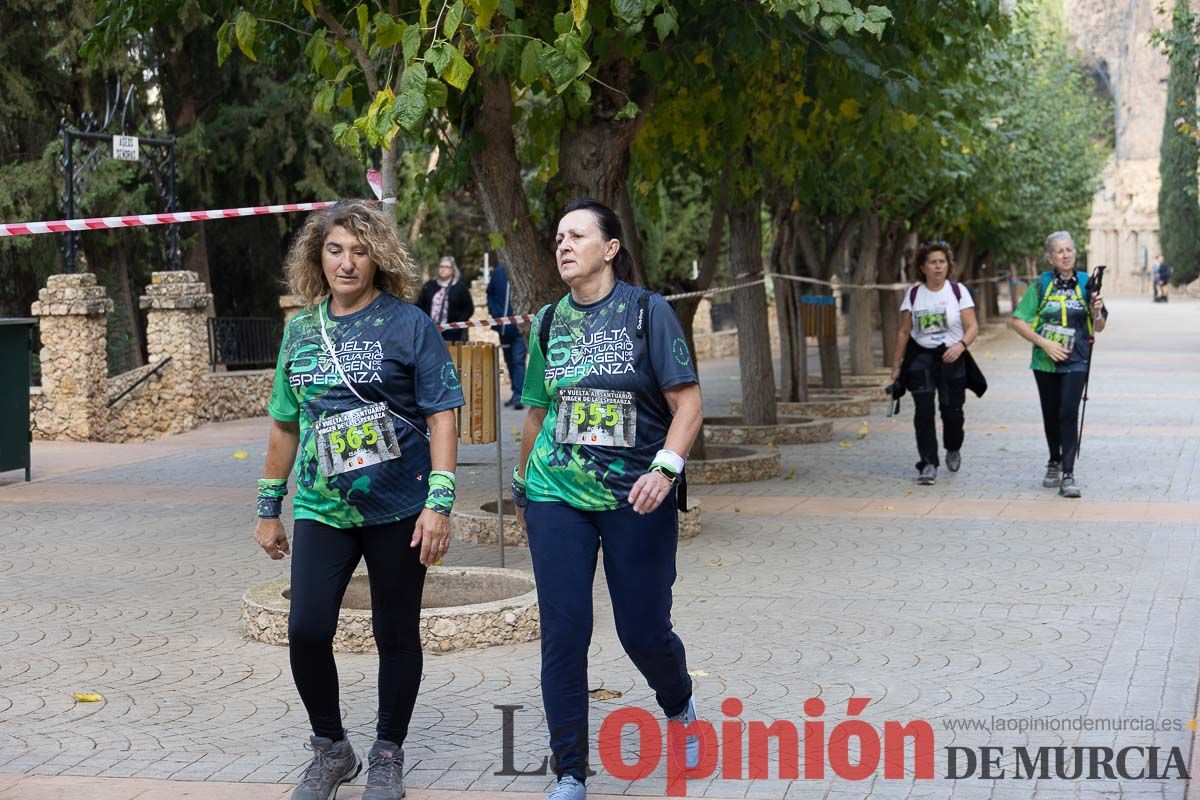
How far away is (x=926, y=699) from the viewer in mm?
5828

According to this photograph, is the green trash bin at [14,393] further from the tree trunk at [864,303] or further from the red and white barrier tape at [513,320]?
the tree trunk at [864,303]

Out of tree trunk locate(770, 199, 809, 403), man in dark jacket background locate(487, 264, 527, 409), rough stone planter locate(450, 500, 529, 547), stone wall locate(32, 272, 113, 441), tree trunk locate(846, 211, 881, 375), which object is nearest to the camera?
rough stone planter locate(450, 500, 529, 547)

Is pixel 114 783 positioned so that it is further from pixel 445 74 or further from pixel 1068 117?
pixel 1068 117

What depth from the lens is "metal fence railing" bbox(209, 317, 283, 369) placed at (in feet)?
69.2

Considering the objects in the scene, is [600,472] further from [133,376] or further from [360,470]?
[133,376]

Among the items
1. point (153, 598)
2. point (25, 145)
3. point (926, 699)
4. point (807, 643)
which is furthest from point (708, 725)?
point (25, 145)

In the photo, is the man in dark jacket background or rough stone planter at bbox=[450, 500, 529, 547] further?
the man in dark jacket background

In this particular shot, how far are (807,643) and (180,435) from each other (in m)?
12.6

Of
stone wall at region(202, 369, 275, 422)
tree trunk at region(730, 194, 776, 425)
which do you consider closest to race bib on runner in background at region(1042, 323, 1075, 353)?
tree trunk at region(730, 194, 776, 425)

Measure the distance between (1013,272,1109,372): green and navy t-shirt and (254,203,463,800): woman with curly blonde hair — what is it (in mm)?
7062

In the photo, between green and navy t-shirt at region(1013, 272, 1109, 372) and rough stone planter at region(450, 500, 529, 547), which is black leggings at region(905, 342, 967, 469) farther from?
rough stone planter at region(450, 500, 529, 547)

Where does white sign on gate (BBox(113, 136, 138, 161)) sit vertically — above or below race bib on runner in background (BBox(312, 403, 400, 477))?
above

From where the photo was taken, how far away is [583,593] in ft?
15.3

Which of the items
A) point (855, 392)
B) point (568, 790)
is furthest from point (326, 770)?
point (855, 392)
